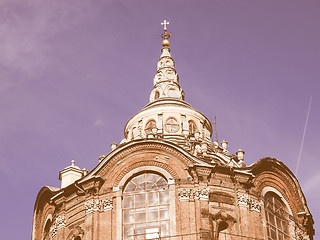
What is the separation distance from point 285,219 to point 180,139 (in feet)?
34.6

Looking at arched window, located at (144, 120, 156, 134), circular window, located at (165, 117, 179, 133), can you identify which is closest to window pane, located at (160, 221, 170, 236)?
circular window, located at (165, 117, 179, 133)

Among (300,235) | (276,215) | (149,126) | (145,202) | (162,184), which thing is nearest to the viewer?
(145,202)

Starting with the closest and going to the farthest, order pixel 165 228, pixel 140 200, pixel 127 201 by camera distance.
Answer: pixel 165 228 → pixel 140 200 → pixel 127 201

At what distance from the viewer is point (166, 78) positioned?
227ft

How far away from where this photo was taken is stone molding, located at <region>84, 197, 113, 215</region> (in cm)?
5006

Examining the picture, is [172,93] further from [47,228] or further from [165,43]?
[47,228]

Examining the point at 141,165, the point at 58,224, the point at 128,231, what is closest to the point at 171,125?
the point at 141,165

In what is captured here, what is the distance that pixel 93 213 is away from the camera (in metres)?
50.1

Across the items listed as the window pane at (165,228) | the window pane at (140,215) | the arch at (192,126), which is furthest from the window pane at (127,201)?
the arch at (192,126)

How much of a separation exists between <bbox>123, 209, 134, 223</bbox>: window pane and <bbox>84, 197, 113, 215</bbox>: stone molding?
1.03 m

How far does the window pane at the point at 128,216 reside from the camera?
4943cm

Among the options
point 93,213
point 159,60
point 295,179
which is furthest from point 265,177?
point 159,60

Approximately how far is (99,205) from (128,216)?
2.13 m

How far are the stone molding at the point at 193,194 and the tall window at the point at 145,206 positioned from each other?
104 cm
